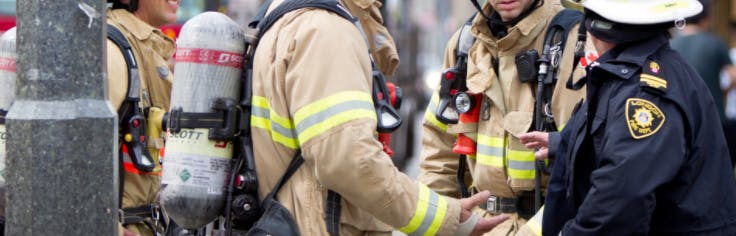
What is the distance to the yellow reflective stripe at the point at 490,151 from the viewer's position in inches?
187

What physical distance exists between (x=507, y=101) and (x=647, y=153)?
1306 mm

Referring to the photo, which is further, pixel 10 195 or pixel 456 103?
pixel 456 103

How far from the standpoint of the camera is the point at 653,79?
3.64 meters

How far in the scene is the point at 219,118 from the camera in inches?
154

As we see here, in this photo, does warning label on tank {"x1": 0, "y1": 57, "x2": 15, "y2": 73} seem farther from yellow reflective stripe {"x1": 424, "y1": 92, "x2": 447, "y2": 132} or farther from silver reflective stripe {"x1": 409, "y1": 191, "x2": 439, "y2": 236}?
silver reflective stripe {"x1": 409, "y1": 191, "x2": 439, "y2": 236}

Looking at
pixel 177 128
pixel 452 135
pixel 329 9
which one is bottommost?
pixel 452 135

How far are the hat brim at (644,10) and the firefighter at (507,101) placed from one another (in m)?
0.78

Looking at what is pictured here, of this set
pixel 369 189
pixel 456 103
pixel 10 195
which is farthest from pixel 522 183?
pixel 10 195

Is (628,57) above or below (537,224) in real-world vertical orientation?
above

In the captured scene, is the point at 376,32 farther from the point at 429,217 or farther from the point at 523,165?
the point at 523,165

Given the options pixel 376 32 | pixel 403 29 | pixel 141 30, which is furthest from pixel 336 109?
pixel 403 29

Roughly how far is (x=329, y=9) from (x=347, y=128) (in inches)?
17.8

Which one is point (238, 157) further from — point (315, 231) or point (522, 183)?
point (522, 183)

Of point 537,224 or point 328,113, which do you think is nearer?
point 328,113
